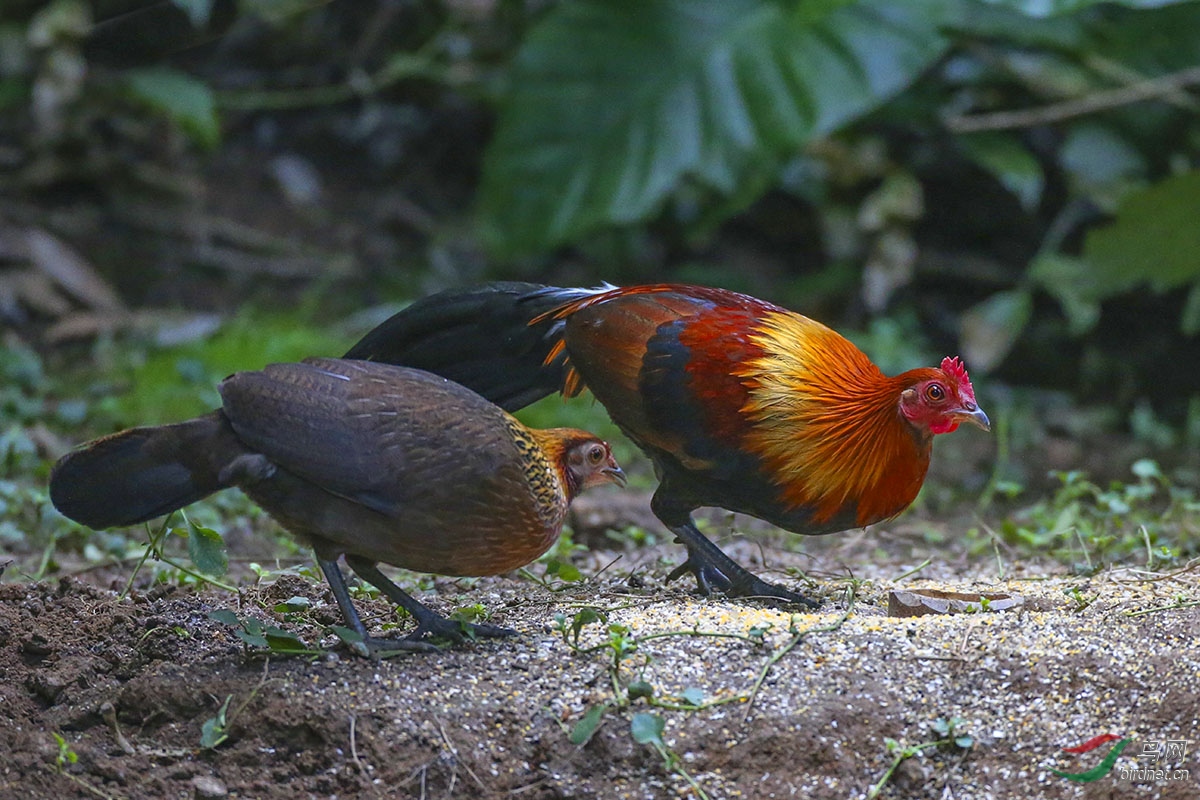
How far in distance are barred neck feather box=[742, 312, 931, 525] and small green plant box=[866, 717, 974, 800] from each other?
111 cm

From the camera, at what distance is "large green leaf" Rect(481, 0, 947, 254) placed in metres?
7.57

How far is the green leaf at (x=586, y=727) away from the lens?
309cm

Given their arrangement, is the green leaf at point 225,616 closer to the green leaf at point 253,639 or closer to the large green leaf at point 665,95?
the green leaf at point 253,639

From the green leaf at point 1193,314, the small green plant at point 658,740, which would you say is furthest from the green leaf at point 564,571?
the green leaf at point 1193,314

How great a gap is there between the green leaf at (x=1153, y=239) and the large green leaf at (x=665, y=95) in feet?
4.68

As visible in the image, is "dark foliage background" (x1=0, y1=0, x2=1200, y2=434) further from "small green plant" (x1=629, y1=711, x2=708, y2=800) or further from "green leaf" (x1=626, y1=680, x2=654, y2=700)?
"small green plant" (x1=629, y1=711, x2=708, y2=800)

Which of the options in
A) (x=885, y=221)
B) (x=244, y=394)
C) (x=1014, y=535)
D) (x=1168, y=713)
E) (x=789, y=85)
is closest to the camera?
(x=1168, y=713)

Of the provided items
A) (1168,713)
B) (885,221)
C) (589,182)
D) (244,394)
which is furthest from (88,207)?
(1168,713)

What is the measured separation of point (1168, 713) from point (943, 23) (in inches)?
218

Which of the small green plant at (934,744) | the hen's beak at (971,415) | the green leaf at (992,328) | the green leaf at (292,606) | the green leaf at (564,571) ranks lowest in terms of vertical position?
the green leaf at (992,328)

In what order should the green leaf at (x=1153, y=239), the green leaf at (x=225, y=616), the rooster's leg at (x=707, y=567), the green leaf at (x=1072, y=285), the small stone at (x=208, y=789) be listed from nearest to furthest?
the small stone at (x=208, y=789)
the green leaf at (x=225, y=616)
the rooster's leg at (x=707, y=567)
the green leaf at (x=1153, y=239)
the green leaf at (x=1072, y=285)

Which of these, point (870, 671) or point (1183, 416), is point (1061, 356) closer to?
point (1183, 416)

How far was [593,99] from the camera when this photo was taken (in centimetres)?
789

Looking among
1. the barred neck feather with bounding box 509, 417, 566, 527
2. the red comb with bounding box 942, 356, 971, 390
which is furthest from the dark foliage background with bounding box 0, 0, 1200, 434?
the barred neck feather with bounding box 509, 417, 566, 527
